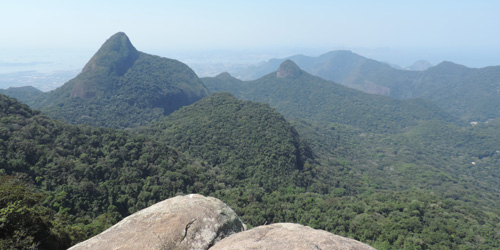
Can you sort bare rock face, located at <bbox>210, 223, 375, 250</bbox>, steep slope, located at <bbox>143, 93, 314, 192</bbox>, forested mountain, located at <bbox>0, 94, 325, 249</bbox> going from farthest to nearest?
steep slope, located at <bbox>143, 93, 314, 192</bbox> → forested mountain, located at <bbox>0, 94, 325, 249</bbox> → bare rock face, located at <bbox>210, 223, 375, 250</bbox>

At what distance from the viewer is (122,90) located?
107 metres

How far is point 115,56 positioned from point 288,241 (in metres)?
137

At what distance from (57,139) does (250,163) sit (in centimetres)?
3745

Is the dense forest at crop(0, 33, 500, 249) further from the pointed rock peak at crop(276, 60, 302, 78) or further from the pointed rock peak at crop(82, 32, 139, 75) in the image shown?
the pointed rock peak at crop(276, 60, 302, 78)

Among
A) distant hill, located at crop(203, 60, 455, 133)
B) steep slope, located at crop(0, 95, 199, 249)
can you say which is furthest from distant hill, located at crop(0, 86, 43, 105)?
distant hill, located at crop(203, 60, 455, 133)

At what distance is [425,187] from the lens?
67.5 m

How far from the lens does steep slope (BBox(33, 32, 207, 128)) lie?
91312 millimetres

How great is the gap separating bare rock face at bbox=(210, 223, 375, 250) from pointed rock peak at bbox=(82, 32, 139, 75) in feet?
406

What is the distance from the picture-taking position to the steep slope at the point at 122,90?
300 ft

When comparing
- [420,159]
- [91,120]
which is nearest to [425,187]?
[420,159]

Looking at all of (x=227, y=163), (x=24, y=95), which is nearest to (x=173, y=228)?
(x=227, y=163)

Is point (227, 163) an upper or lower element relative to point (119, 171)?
lower

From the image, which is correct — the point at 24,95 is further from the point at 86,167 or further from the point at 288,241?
the point at 288,241

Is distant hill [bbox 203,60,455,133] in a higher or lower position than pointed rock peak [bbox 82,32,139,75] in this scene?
lower
